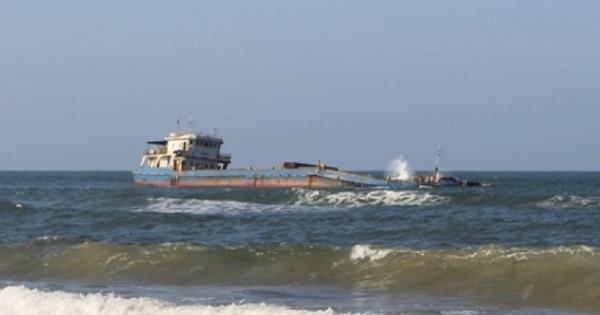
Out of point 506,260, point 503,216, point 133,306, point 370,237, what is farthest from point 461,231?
point 133,306

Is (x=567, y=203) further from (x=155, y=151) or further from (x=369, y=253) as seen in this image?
(x=155, y=151)

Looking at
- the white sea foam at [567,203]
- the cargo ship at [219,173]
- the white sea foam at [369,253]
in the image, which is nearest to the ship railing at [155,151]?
the cargo ship at [219,173]

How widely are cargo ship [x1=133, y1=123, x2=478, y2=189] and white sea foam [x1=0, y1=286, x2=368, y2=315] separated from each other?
1866 inches

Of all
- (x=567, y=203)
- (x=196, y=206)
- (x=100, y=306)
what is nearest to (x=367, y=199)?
(x=196, y=206)

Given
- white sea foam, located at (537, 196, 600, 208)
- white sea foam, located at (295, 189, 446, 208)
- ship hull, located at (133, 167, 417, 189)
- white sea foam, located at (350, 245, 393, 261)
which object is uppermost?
ship hull, located at (133, 167, 417, 189)

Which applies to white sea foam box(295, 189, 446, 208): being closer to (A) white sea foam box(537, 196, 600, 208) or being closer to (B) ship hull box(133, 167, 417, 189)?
(A) white sea foam box(537, 196, 600, 208)

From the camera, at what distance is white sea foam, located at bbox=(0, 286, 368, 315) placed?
13.8 meters

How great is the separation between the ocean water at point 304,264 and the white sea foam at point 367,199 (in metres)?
8.57

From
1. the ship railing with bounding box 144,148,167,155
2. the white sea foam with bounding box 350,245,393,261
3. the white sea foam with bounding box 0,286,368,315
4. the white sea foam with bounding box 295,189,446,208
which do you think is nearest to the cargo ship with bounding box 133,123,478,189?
the ship railing with bounding box 144,148,167,155

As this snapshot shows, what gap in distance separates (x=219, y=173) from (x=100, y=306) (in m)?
53.8

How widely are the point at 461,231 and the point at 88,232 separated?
33.8ft

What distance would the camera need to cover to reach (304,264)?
20141mm

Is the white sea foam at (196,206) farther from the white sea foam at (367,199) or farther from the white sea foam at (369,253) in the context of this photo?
the white sea foam at (369,253)

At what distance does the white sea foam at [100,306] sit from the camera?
13.8 m
